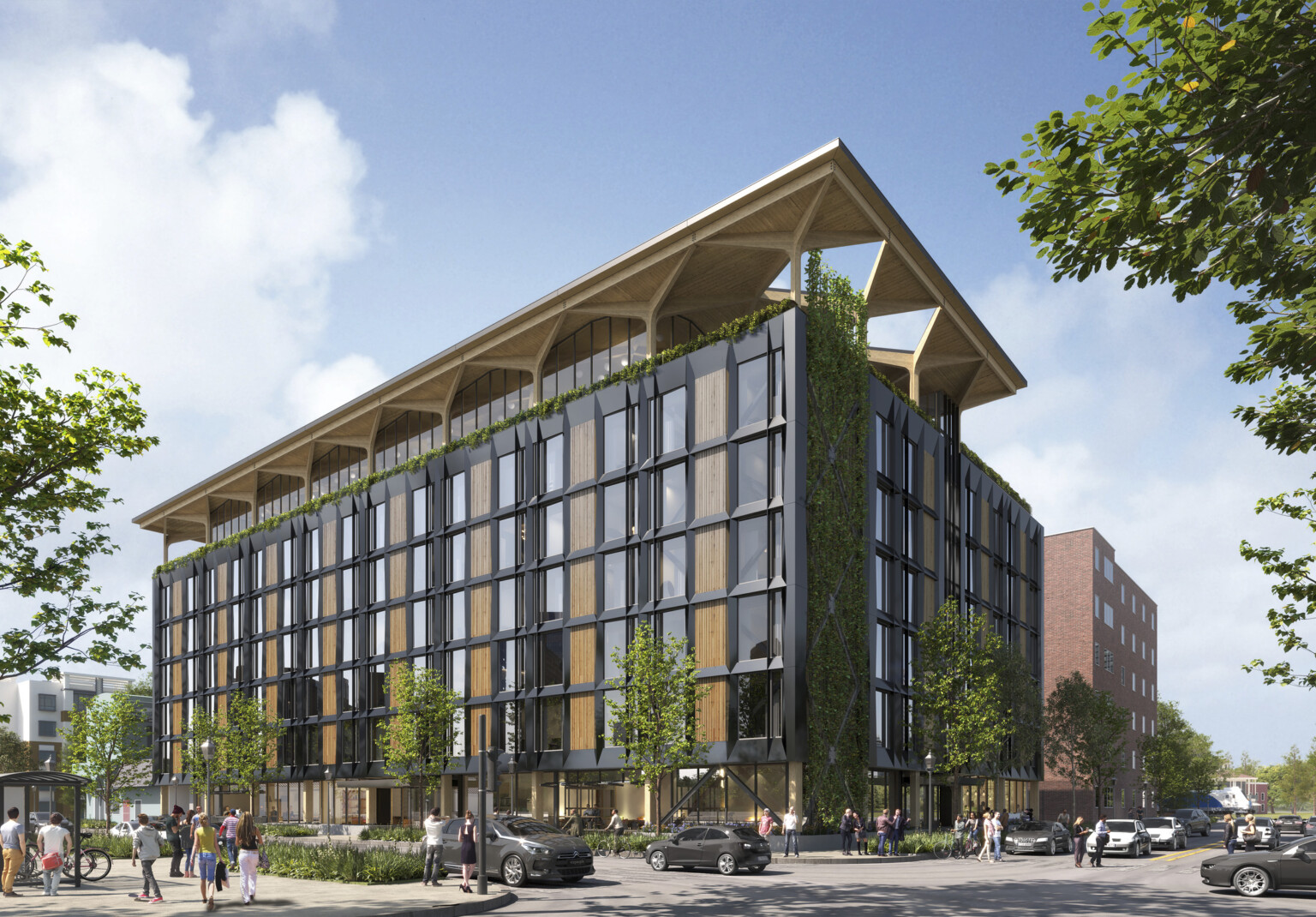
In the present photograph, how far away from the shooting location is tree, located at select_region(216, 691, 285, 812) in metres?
70.0

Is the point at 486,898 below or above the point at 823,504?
below

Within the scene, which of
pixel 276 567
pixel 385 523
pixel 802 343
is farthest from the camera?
pixel 276 567

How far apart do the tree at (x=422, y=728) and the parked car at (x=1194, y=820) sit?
41.0 metres

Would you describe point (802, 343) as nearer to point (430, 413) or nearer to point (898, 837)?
point (898, 837)

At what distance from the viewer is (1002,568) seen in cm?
6894

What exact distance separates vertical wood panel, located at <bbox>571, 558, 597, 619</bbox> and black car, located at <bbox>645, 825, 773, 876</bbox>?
19210mm

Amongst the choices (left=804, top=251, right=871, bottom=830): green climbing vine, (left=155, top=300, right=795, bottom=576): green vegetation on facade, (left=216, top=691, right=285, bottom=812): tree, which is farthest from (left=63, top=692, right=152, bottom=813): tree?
(left=804, top=251, right=871, bottom=830): green climbing vine

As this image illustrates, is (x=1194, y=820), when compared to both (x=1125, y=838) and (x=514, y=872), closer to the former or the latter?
(x=1125, y=838)

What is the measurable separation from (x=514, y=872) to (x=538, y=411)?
30546 mm

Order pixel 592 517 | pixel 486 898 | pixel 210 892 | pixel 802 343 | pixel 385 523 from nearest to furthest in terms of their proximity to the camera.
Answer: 1. pixel 210 892
2. pixel 486 898
3. pixel 802 343
4. pixel 592 517
5. pixel 385 523

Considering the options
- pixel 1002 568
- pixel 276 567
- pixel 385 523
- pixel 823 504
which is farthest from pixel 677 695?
pixel 276 567

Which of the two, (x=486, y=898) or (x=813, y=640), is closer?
(x=486, y=898)

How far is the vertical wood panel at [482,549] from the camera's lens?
57.2 m

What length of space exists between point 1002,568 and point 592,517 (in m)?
30.0
